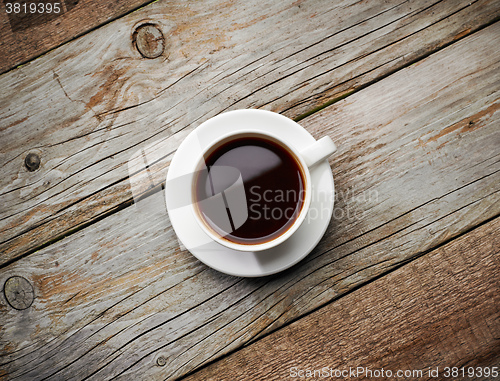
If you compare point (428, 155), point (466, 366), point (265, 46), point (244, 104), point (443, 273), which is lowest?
point (466, 366)

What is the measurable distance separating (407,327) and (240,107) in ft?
2.80

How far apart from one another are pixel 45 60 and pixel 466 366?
1615mm

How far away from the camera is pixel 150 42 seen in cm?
112

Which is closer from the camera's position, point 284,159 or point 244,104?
point 284,159

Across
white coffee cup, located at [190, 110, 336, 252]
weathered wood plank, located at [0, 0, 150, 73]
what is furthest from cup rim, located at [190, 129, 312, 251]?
weathered wood plank, located at [0, 0, 150, 73]

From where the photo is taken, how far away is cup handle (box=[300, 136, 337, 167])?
0.89 meters

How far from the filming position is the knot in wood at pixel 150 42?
1.12 m

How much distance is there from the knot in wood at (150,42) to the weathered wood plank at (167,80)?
0.02m

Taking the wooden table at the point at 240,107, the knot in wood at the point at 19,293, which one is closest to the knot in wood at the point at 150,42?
the wooden table at the point at 240,107

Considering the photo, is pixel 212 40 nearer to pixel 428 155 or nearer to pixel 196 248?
pixel 196 248

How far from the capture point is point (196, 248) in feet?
3.11

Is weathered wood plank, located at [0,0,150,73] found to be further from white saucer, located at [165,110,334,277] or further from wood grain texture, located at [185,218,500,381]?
wood grain texture, located at [185,218,500,381]

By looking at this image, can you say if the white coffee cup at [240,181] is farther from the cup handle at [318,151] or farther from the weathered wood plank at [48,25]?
the weathered wood plank at [48,25]

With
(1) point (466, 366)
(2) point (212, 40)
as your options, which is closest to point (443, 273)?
(1) point (466, 366)
